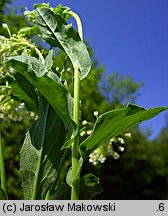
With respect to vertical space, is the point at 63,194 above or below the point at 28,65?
below

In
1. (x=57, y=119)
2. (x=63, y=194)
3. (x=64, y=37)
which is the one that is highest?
(x=64, y=37)

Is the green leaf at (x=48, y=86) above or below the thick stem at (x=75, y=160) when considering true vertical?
above

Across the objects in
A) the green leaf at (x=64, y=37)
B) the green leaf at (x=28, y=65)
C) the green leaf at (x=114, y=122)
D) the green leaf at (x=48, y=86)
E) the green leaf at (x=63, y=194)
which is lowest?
the green leaf at (x=63, y=194)

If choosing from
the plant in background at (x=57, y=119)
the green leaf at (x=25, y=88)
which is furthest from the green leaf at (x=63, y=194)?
the green leaf at (x=25, y=88)

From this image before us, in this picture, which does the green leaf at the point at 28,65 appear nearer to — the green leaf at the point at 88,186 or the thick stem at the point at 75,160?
the thick stem at the point at 75,160

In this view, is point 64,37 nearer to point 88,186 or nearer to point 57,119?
point 57,119

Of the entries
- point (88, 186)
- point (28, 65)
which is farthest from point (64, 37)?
point (88, 186)
